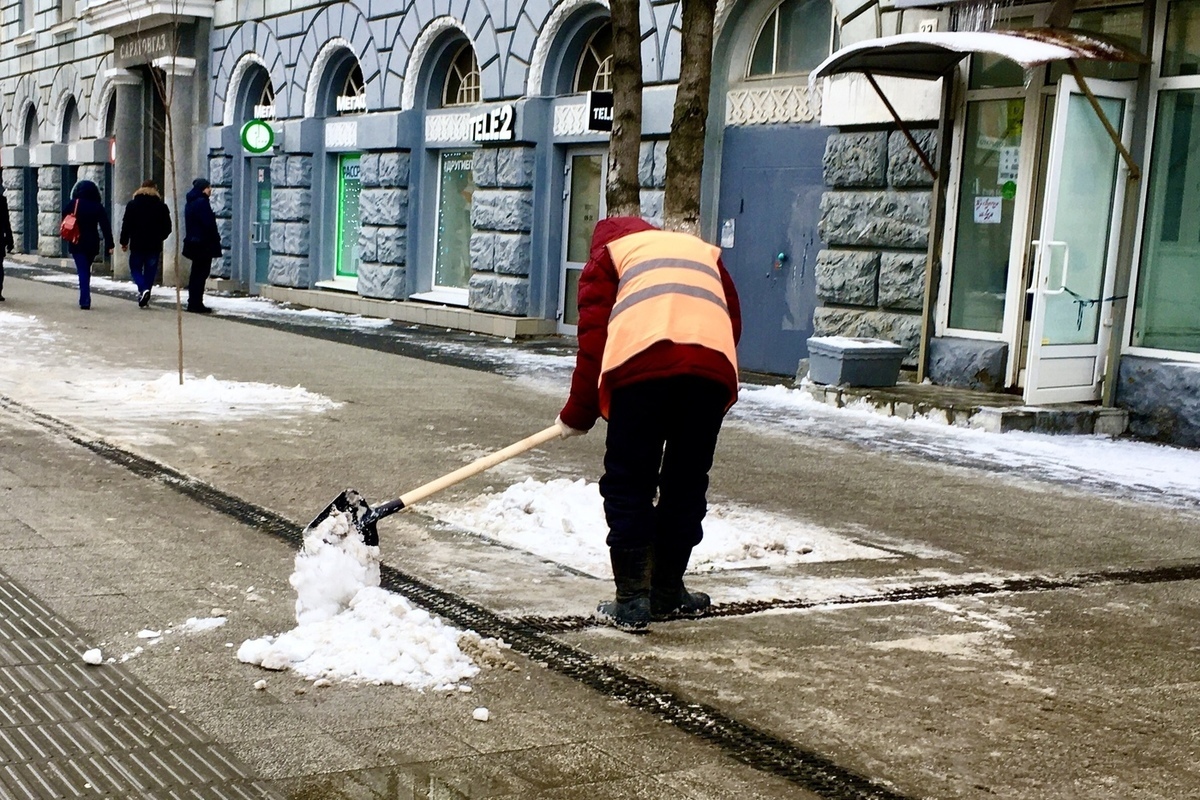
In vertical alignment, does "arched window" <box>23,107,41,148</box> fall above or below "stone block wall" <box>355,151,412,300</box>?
above

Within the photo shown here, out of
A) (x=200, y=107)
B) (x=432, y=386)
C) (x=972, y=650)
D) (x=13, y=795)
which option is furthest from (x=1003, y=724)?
(x=200, y=107)

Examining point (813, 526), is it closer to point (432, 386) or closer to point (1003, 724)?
point (1003, 724)

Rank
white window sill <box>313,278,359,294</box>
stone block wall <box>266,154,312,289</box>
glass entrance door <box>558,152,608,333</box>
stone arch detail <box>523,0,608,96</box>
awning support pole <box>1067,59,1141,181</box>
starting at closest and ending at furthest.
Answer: awning support pole <box>1067,59,1141,181</box>
stone arch detail <box>523,0,608,96</box>
glass entrance door <box>558,152,608,333</box>
white window sill <box>313,278,359,294</box>
stone block wall <box>266,154,312,289</box>

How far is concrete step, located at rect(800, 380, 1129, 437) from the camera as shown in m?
10.7

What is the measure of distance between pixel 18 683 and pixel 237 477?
3.52m

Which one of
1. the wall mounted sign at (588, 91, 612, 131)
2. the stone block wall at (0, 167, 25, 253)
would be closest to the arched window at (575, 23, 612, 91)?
the wall mounted sign at (588, 91, 612, 131)

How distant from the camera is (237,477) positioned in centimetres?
779

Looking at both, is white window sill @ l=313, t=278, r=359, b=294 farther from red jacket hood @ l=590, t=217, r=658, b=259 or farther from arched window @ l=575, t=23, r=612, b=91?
red jacket hood @ l=590, t=217, r=658, b=259

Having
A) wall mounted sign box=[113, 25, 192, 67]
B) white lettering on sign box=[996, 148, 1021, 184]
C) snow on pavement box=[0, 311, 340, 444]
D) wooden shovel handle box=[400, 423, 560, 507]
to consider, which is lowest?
snow on pavement box=[0, 311, 340, 444]

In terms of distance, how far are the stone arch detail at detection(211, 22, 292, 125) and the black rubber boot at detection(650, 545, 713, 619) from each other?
18.7 metres

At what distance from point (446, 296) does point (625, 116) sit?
11.4 meters

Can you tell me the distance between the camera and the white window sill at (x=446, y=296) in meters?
19.2

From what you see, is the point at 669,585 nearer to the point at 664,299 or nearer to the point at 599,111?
the point at 664,299

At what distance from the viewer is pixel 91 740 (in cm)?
386
